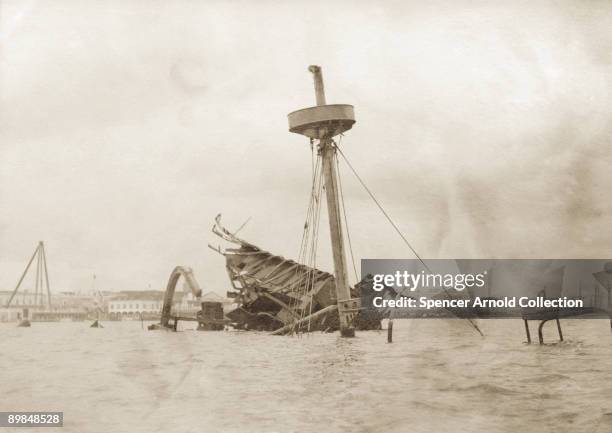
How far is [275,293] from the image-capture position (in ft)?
44.7

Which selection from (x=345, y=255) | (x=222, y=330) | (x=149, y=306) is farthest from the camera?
(x=222, y=330)

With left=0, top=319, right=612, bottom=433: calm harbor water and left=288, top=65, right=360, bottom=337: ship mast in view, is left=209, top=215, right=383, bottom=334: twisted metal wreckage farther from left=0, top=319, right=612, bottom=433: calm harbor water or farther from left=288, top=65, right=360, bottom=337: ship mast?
left=0, top=319, right=612, bottom=433: calm harbor water

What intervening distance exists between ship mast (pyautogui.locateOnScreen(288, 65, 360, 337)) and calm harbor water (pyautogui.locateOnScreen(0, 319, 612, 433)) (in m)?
0.49

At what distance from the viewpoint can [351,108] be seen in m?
8.66

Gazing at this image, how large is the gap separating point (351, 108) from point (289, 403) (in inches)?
135

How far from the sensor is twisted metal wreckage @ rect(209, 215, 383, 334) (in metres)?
12.0

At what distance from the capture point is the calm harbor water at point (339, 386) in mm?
6387

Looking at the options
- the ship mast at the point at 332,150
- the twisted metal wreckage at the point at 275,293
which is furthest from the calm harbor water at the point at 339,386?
the twisted metal wreckage at the point at 275,293

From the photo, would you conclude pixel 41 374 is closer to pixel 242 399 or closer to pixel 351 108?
pixel 242 399

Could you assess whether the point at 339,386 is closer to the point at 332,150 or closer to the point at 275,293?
the point at 332,150

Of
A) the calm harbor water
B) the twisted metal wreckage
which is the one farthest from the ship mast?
the twisted metal wreckage

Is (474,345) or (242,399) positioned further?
(474,345)

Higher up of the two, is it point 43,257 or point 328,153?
point 328,153

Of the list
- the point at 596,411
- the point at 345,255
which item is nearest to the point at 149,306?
the point at 345,255
